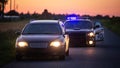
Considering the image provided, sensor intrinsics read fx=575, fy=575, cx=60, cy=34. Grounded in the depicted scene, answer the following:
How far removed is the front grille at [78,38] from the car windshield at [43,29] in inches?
319

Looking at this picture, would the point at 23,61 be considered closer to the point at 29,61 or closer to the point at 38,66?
the point at 29,61

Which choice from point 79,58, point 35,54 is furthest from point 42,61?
point 79,58

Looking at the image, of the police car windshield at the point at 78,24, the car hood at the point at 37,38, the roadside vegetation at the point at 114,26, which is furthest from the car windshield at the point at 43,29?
the roadside vegetation at the point at 114,26

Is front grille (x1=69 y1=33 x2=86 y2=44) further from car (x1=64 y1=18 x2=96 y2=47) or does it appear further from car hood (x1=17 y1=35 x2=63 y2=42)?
car hood (x1=17 y1=35 x2=63 y2=42)

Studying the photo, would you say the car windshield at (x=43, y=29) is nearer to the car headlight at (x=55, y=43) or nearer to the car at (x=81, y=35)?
the car headlight at (x=55, y=43)

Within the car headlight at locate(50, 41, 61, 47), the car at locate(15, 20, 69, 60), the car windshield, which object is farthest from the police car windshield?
the car headlight at locate(50, 41, 61, 47)

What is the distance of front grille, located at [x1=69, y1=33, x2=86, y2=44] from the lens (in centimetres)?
3098

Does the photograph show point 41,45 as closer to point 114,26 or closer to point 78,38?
point 78,38

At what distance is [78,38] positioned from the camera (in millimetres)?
31188

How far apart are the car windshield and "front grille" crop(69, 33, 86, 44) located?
8.10m

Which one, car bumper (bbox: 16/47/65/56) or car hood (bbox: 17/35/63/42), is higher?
car hood (bbox: 17/35/63/42)

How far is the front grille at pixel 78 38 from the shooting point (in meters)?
31.0

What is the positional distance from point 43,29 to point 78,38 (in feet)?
28.3

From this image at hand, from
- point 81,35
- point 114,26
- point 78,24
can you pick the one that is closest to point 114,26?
point 114,26
